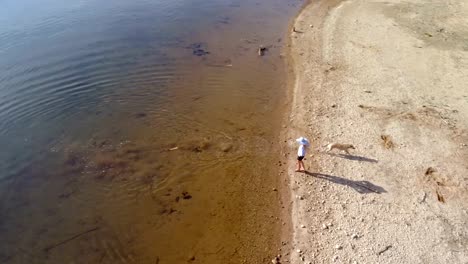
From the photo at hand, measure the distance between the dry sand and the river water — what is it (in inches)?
60.8

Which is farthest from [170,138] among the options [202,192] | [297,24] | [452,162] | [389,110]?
[297,24]

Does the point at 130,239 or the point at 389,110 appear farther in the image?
the point at 389,110

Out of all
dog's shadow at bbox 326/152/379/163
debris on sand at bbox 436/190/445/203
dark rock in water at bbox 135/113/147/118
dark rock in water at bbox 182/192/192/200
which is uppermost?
dark rock in water at bbox 135/113/147/118

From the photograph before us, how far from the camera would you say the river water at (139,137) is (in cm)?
1307

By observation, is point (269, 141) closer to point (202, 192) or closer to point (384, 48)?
point (202, 192)

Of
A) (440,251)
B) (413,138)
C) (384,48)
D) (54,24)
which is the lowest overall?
(440,251)

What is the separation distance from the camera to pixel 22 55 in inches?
927

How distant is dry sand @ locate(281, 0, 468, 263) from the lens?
12398 millimetres

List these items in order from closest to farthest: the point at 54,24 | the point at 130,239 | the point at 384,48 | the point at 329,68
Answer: the point at 130,239 → the point at 329,68 → the point at 384,48 → the point at 54,24

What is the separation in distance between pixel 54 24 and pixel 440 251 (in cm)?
2723

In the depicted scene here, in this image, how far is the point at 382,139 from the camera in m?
16.4

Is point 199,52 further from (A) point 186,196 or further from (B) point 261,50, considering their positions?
(A) point 186,196

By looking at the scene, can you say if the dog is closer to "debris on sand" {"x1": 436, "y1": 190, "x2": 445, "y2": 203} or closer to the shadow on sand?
the shadow on sand

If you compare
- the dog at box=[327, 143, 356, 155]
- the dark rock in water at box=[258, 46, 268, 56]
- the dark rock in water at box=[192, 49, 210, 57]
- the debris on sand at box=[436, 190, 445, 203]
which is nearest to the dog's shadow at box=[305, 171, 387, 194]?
the dog at box=[327, 143, 356, 155]
